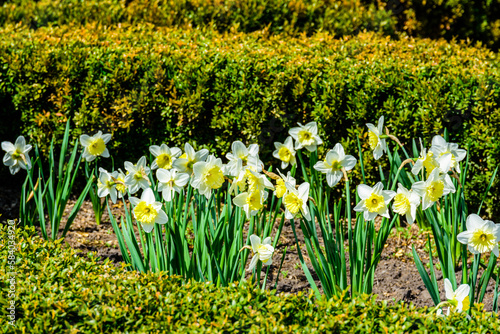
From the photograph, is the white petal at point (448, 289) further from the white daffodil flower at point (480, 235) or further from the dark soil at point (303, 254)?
the dark soil at point (303, 254)

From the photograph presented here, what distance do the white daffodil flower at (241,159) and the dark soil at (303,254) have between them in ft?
3.11

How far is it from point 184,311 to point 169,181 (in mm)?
698

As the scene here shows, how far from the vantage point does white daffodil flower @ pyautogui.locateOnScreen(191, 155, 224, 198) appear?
2146mm

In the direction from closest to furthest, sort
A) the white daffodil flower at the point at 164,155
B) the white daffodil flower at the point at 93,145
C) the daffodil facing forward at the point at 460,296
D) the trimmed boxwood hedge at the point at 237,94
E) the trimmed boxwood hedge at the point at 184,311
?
the trimmed boxwood hedge at the point at 184,311 < the daffodil facing forward at the point at 460,296 < the white daffodil flower at the point at 164,155 < the white daffodil flower at the point at 93,145 < the trimmed boxwood hedge at the point at 237,94

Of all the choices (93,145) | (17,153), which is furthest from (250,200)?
(17,153)

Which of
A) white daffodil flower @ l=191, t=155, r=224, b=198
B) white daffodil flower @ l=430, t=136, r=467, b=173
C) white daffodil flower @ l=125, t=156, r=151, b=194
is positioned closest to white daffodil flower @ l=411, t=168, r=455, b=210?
white daffodil flower @ l=430, t=136, r=467, b=173

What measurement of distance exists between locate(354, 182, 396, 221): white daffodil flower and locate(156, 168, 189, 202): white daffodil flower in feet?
2.64

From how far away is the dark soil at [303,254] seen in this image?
2.78 metres

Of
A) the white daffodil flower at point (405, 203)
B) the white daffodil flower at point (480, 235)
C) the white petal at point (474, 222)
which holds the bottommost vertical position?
the white daffodil flower at point (480, 235)

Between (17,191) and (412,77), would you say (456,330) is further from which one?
(17,191)

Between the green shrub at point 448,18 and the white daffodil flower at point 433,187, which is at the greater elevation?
the green shrub at point 448,18

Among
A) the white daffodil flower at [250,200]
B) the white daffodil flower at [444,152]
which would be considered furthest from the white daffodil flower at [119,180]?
the white daffodil flower at [444,152]

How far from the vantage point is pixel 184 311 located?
6.04 ft

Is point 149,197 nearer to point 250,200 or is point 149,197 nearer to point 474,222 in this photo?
point 250,200
